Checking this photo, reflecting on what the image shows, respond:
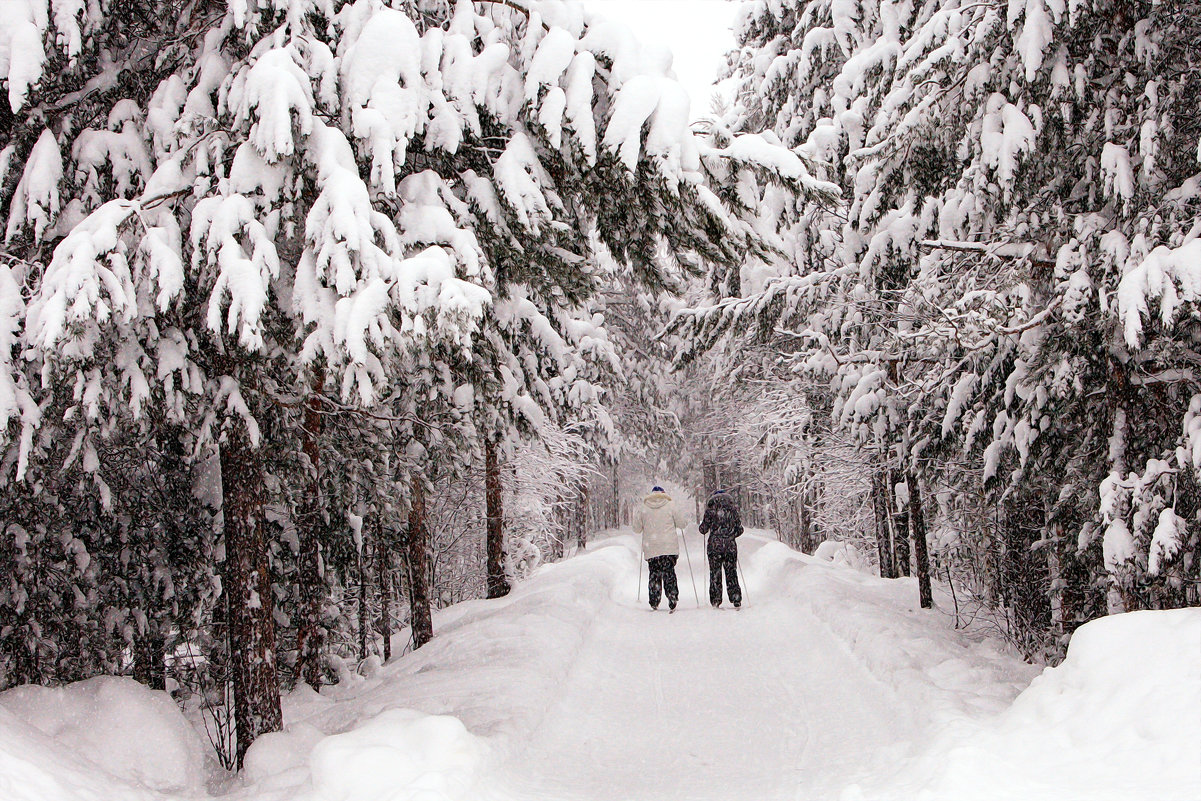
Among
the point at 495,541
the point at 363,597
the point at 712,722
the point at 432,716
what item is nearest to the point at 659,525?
the point at 495,541

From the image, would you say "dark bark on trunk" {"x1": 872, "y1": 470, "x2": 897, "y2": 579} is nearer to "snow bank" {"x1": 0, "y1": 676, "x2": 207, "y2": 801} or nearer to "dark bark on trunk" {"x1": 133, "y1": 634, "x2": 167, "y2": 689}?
"dark bark on trunk" {"x1": 133, "y1": 634, "x2": 167, "y2": 689}

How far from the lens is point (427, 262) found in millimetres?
4508

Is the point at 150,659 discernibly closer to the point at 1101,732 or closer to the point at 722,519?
the point at 1101,732

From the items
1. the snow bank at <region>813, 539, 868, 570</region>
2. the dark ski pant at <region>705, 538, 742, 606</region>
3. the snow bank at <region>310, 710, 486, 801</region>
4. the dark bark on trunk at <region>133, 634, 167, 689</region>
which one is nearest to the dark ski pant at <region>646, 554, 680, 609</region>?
the dark ski pant at <region>705, 538, 742, 606</region>

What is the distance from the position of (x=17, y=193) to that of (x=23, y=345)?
1.04 meters

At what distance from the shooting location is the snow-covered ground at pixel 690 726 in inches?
155

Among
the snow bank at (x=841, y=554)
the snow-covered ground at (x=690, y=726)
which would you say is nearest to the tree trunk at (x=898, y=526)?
the snow-covered ground at (x=690, y=726)

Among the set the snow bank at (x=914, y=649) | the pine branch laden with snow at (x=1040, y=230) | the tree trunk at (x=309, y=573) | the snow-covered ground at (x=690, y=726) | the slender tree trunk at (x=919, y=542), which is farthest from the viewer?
the slender tree trunk at (x=919, y=542)

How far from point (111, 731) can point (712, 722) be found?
14.3 ft

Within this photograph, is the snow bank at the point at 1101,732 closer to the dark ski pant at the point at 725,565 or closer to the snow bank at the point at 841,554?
the dark ski pant at the point at 725,565

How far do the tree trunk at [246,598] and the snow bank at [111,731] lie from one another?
0.42 meters

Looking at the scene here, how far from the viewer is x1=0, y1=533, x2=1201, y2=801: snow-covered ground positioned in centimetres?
394

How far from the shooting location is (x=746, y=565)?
2388 centimetres

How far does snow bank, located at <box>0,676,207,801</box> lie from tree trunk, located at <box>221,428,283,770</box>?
0.42 meters
